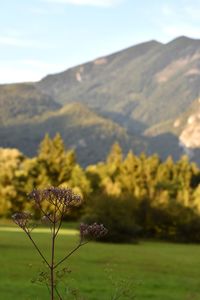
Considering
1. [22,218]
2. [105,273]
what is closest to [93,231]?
[22,218]

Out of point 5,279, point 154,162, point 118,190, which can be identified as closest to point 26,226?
point 5,279

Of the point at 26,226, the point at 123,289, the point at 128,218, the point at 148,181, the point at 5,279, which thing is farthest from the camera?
the point at 148,181

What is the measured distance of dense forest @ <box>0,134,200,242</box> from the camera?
205 ft

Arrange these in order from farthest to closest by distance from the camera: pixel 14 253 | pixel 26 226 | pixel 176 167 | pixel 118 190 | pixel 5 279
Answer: pixel 176 167 < pixel 118 190 < pixel 14 253 < pixel 5 279 < pixel 26 226

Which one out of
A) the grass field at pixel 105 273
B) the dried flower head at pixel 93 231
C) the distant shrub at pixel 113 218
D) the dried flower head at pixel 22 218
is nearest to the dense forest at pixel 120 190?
the distant shrub at pixel 113 218

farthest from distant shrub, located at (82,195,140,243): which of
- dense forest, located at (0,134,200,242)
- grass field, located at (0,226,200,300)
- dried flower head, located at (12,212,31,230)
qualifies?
dried flower head, located at (12,212,31,230)

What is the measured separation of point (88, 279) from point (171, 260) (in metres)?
14.4

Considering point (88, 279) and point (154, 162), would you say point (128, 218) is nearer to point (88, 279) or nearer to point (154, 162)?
point (154, 162)

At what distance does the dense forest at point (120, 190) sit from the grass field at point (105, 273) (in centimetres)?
1567

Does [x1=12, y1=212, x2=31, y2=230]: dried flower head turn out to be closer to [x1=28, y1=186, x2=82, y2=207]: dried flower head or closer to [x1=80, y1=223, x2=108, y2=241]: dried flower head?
[x1=28, y1=186, x2=82, y2=207]: dried flower head

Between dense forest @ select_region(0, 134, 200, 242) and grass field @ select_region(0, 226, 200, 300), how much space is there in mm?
15667

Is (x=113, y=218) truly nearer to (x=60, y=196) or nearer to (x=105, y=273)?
(x=105, y=273)

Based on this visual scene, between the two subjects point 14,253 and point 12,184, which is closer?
point 14,253

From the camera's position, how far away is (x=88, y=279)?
27562 mm
